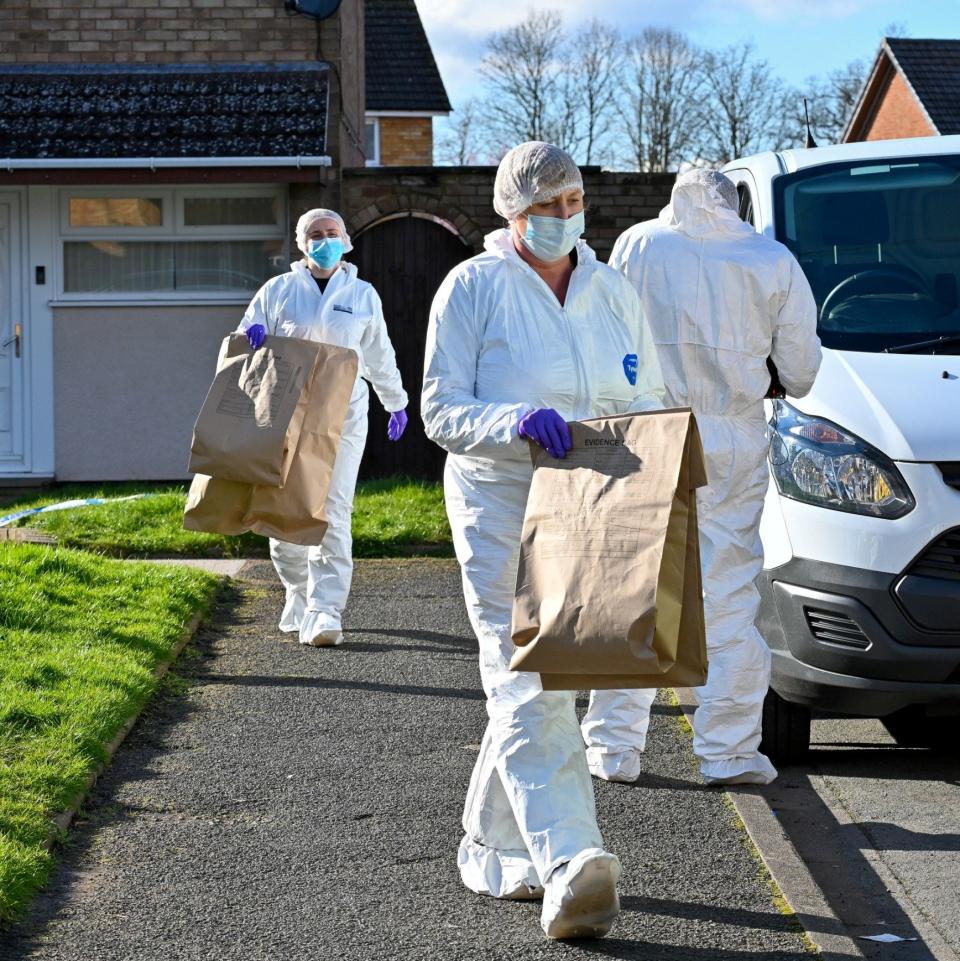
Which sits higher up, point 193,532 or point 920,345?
point 920,345

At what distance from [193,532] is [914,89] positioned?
26926 millimetres

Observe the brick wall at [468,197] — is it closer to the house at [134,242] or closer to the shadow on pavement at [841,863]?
the house at [134,242]

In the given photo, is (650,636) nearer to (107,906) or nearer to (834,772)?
(107,906)

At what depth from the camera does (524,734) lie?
12.7 feet

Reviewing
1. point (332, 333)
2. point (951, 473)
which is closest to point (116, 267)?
point (332, 333)

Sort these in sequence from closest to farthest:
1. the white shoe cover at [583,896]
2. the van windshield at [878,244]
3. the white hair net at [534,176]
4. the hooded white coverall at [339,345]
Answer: the white shoe cover at [583,896], the white hair net at [534,176], the van windshield at [878,244], the hooded white coverall at [339,345]

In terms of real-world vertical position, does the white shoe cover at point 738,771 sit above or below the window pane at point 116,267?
below

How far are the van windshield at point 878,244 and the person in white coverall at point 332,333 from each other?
2.21 metres

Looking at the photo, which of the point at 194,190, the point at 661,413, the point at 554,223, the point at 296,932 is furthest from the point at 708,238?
the point at 194,190

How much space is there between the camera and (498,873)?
13.7 ft

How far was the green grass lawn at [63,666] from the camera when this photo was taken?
4.61 metres

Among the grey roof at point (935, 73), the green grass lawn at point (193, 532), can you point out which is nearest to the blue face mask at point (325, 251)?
the green grass lawn at point (193, 532)

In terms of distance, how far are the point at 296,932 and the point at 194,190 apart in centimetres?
1104

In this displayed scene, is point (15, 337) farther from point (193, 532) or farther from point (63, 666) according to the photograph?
point (63, 666)
